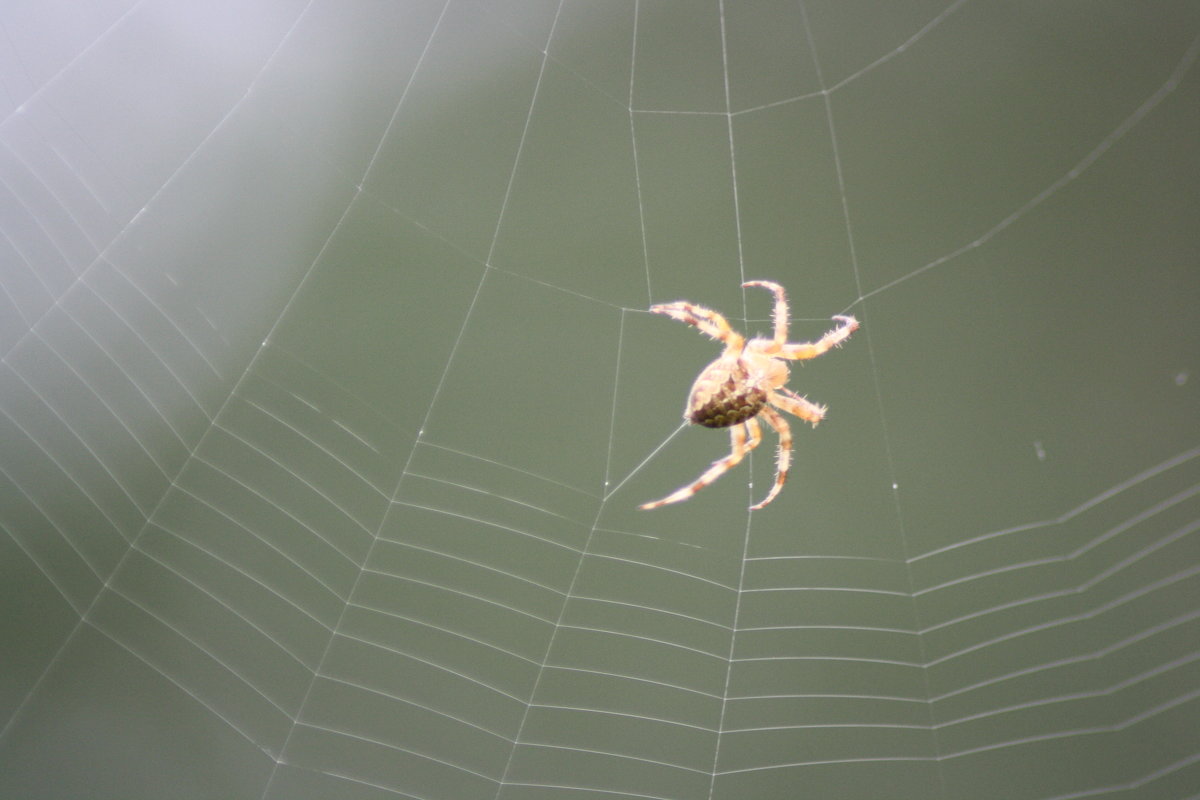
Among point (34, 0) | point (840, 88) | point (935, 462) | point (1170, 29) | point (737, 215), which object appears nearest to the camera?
point (34, 0)

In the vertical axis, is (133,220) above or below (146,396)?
above

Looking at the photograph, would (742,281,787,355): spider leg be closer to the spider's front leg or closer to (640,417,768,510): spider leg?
the spider's front leg

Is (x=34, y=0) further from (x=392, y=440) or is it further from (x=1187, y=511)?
(x=1187, y=511)

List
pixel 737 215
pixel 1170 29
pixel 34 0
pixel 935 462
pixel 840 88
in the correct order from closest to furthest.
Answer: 1. pixel 34 0
2. pixel 1170 29
3. pixel 840 88
4. pixel 737 215
5. pixel 935 462

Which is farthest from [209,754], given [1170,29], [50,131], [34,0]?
[1170,29]

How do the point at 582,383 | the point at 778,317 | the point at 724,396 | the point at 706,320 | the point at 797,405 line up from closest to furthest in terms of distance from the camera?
the point at 724,396
the point at 778,317
the point at 706,320
the point at 797,405
the point at 582,383

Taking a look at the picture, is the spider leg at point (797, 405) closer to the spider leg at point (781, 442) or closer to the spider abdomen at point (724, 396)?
the spider leg at point (781, 442)

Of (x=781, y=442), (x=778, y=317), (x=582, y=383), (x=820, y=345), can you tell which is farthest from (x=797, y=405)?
(x=582, y=383)

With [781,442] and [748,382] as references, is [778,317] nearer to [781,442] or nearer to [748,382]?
[748,382]
